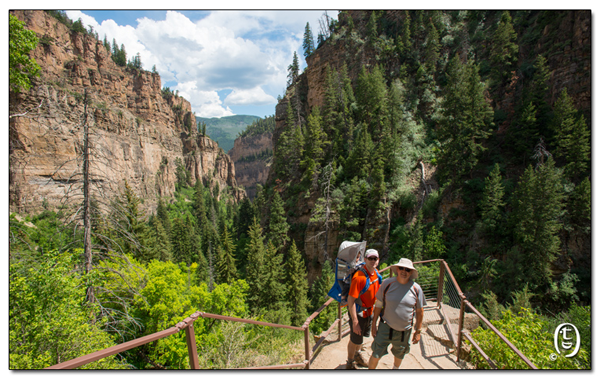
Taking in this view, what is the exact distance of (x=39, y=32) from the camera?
167 ft

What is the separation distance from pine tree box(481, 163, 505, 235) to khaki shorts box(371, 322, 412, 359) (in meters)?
20.7

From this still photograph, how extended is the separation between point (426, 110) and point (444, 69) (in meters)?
7.55

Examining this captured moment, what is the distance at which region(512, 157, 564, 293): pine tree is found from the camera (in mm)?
17688

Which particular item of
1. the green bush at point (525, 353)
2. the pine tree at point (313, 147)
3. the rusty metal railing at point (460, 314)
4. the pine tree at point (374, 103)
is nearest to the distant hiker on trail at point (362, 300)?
the rusty metal railing at point (460, 314)

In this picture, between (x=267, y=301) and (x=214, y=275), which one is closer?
(x=267, y=301)

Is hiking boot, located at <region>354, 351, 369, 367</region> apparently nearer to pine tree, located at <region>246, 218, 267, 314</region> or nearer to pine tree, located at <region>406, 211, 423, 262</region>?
pine tree, located at <region>406, 211, 423, 262</region>

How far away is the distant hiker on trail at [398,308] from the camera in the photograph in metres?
4.04

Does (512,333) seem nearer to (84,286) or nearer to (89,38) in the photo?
(84,286)

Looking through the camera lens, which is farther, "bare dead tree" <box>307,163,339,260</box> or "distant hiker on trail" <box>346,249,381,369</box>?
"bare dead tree" <box>307,163,339,260</box>

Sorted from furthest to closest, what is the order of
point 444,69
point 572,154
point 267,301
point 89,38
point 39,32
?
point 89,38 → point 39,32 → point 444,69 → point 267,301 → point 572,154

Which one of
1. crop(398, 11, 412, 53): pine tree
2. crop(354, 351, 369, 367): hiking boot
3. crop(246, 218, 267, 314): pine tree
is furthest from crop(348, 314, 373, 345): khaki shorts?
crop(398, 11, 412, 53): pine tree

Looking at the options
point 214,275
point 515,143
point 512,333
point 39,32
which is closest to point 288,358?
point 512,333

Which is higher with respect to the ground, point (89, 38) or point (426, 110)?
point (89, 38)

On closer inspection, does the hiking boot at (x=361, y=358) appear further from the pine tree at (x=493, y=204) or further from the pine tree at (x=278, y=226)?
the pine tree at (x=278, y=226)
